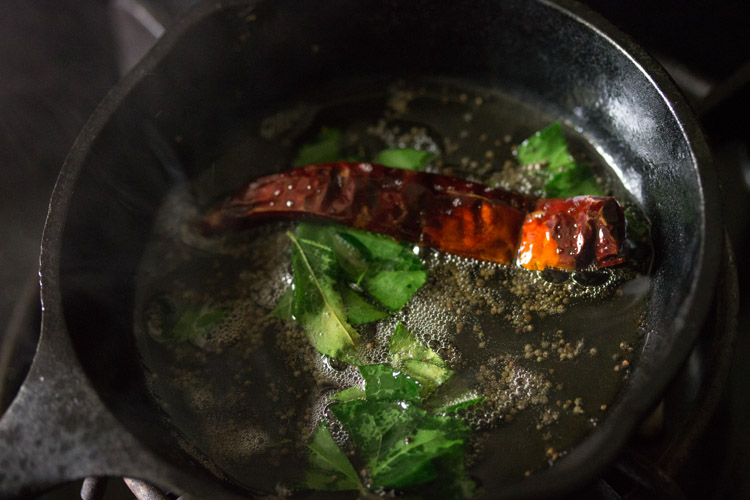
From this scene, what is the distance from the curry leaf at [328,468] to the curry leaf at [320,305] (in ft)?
0.49

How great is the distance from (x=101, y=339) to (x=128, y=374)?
3.4 inches

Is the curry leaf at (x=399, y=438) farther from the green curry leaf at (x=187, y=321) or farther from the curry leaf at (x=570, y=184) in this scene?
the curry leaf at (x=570, y=184)

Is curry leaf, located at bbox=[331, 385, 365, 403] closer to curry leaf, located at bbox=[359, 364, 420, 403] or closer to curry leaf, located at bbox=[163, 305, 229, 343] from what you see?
curry leaf, located at bbox=[359, 364, 420, 403]

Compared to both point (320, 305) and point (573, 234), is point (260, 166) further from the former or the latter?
point (573, 234)

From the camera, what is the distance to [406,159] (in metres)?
1.34

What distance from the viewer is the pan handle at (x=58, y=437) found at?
2.81 ft

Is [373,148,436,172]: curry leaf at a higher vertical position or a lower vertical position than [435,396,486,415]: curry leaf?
higher

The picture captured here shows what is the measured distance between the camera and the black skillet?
870 mm

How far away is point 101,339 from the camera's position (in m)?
1.17

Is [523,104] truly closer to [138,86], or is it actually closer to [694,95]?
[694,95]

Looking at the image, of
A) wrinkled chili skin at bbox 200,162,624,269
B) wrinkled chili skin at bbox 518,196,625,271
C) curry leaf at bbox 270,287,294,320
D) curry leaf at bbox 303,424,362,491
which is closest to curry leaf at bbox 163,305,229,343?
curry leaf at bbox 270,287,294,320

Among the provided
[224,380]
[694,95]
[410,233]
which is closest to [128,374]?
[224,380]

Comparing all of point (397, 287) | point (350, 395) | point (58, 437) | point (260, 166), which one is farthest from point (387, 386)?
point (260, 166)

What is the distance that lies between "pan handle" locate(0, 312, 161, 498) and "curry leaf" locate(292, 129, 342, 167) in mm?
663
